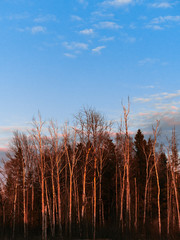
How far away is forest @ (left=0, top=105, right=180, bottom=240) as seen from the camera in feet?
88.2

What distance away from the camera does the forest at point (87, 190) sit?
2689cm

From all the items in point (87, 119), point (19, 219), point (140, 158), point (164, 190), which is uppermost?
point (87, 119)

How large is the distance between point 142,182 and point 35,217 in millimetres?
15706

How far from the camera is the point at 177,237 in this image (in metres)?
24.9

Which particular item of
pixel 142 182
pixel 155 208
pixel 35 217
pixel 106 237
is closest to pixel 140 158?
pixel 142 182

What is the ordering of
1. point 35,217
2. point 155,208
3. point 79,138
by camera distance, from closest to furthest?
1. point 79,138
2. point 35,217
3. point 155,208

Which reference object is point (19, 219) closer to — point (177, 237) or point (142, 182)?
point (142, 182)

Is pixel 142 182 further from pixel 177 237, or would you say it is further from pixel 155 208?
pixel 177 237

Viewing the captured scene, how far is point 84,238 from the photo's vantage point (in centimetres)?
2527

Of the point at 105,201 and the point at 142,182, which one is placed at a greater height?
the point at 142,182

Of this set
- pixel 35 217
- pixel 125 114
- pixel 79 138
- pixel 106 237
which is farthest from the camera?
pixel 35 217

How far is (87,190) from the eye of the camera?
1590 inches

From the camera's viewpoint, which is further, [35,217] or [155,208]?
[155,208]

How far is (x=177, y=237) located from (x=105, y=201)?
63.3ft
